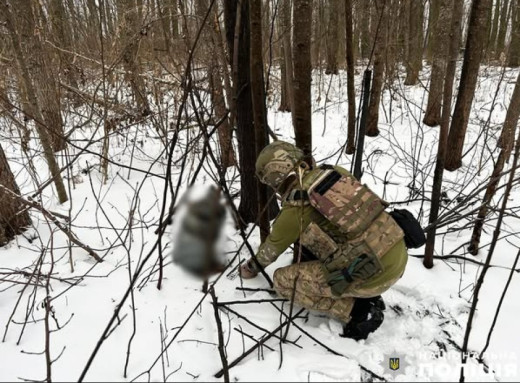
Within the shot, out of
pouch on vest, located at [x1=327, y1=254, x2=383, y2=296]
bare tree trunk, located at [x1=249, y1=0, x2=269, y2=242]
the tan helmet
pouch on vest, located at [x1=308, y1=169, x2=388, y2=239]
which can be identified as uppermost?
bare tree trunk, located at [x1=249, y1=0, x2=269, y2=242]

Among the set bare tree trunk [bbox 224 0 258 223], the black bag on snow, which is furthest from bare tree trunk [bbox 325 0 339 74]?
the black bag on snow

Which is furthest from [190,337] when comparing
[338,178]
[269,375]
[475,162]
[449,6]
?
[449,6]

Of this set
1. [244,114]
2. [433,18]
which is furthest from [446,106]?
[433,18]

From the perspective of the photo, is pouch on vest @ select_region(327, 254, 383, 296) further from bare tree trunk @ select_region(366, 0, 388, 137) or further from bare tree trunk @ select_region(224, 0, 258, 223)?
bare tree trunk @ select_region(366, 0, 388, 137)

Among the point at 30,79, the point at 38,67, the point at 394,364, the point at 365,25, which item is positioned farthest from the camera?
the point at 365,25

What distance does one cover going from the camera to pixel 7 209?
9.02 ft

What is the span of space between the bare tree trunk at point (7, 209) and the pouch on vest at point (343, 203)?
2.26 m

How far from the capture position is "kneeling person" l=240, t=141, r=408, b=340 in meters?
1.78

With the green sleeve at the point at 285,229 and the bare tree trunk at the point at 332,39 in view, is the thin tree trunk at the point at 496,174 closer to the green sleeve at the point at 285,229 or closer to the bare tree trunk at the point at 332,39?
the green sleeve at the point at 285,229

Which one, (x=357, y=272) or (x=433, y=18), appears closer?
(x=357, y=272)

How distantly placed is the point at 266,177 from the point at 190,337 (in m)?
0.90

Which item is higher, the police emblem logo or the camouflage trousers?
the camouflage trousers

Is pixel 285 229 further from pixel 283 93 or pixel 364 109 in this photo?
pixel 283 93

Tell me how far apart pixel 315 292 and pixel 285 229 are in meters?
0.41
